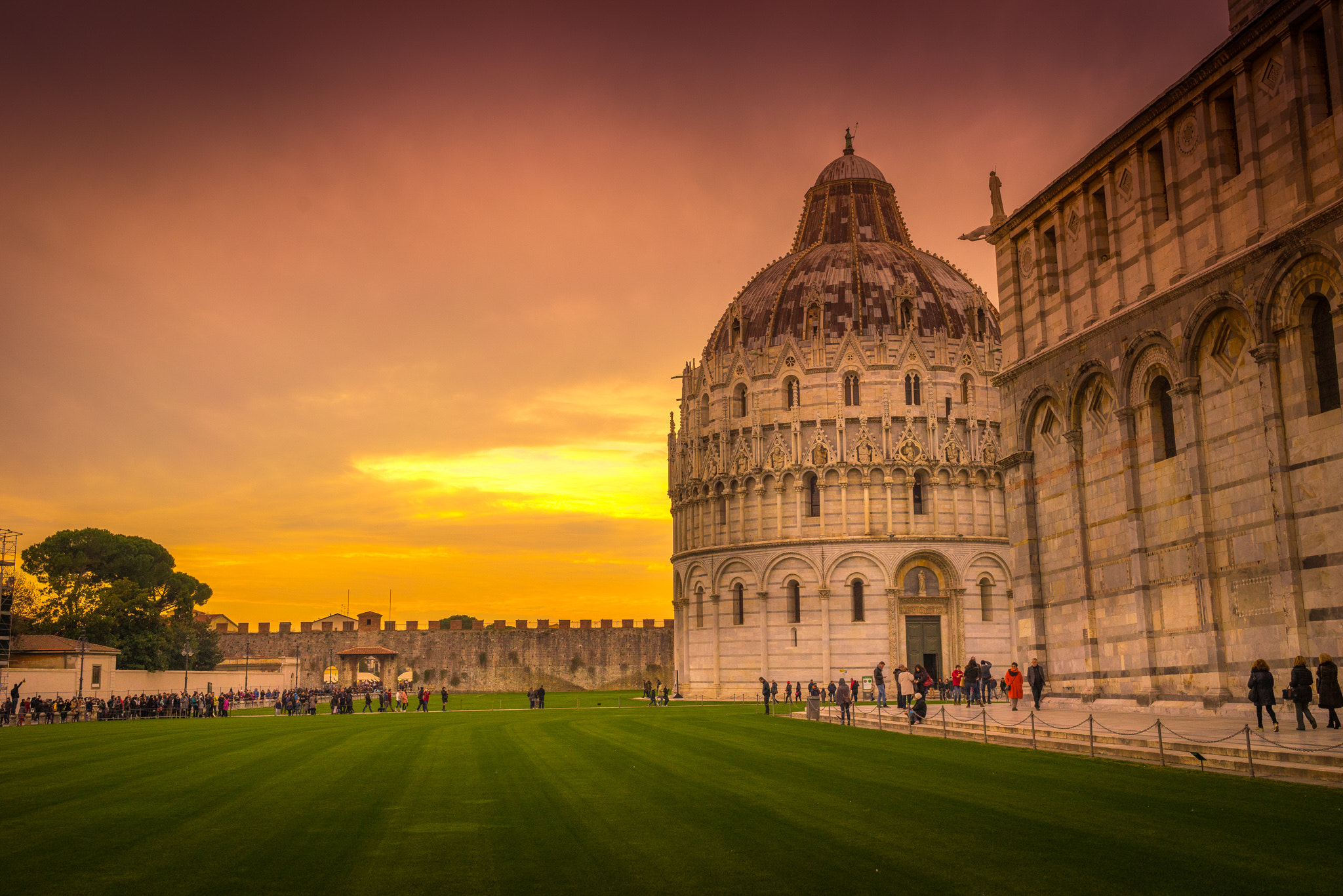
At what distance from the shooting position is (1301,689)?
61.3 feet

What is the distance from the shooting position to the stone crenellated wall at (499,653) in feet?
291

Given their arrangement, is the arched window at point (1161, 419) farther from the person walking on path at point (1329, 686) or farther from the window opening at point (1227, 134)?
the person walking on path at point (1329, 686)

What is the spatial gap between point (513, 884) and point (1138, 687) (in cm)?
2094

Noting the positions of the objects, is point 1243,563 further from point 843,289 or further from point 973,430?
point 843,289

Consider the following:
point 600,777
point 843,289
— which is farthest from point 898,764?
point 843,289

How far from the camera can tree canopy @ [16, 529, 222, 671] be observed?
7075 centimetres

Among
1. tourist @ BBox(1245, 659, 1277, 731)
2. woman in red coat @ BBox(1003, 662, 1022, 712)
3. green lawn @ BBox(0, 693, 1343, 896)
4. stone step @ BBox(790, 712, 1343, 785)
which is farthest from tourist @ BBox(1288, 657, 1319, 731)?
woman in red coat @ BBox(1003, 662, 1022, 712)

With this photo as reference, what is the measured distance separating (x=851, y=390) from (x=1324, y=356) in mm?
41560

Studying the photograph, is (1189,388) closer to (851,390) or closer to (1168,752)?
(1168,752)

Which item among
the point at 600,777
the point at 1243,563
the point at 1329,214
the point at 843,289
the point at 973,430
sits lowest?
the point at 600,777

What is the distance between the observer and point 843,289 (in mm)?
66312

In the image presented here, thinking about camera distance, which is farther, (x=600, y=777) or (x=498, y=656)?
(x=498, y=656)

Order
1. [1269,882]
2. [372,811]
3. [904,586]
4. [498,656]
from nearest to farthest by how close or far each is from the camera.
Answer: [1269,882] < [372,811] < [904,586] < [498,656]

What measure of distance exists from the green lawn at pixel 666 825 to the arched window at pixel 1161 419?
8.90 m
